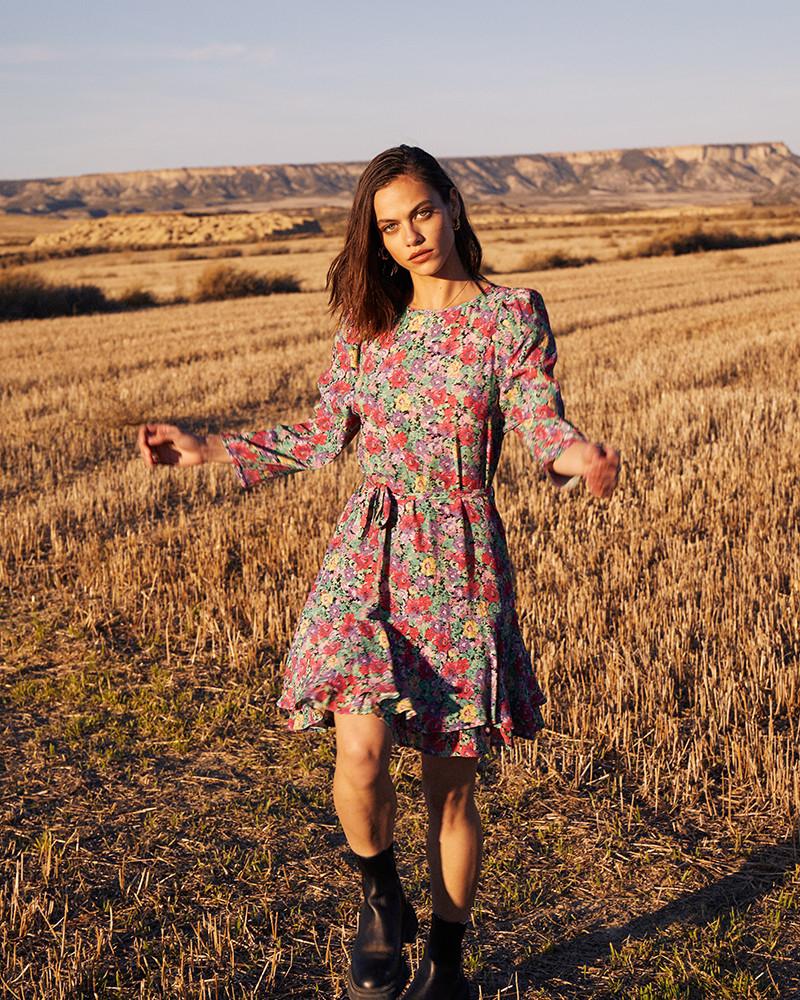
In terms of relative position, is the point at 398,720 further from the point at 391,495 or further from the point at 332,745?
the point at 332,745

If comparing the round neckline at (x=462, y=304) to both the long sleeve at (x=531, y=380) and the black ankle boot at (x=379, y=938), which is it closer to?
the long sleeve at (x=531, y=380)

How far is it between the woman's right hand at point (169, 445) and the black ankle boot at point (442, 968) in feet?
4.46

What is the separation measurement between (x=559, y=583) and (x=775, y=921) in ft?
9.72

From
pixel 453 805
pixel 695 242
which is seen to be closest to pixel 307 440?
pixel 453 805

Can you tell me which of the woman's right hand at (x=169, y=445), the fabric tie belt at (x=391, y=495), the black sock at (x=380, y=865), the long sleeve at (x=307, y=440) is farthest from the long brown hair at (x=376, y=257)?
the black sock at (x=380, y=865)

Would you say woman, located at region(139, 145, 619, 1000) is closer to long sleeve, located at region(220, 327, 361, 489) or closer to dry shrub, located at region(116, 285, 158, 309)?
long sleeve, located at region(220, 327, 361, 489)

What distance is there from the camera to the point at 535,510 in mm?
7523

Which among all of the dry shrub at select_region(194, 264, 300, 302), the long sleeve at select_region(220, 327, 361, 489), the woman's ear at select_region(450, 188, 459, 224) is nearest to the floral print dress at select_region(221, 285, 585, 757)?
the long sleeve at select_region(220, 327, 361, 489)

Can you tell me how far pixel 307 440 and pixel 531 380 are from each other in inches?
27.3

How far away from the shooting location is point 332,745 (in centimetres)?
451

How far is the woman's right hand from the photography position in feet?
9.91

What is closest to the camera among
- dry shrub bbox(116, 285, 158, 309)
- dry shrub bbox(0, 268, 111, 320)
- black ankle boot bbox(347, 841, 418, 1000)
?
black ankle boot bbox(347, 841, 418, 1000)

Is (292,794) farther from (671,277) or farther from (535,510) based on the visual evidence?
(671,277)

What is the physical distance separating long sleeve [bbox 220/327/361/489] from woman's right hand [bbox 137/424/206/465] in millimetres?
81
